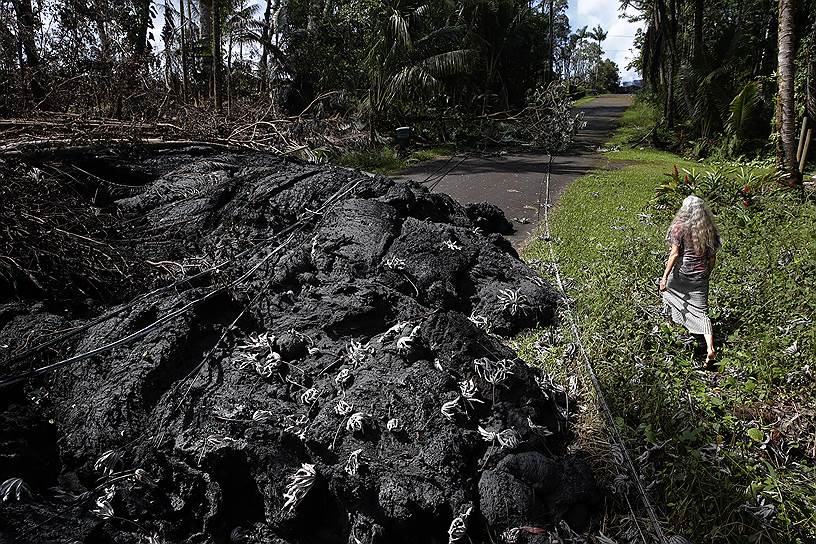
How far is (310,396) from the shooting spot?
10.2 ft

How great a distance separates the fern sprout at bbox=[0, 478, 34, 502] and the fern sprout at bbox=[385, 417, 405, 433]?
5.95 ft

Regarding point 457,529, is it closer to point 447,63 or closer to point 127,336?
point 127,336

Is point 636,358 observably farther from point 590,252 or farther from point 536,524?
point 590,252

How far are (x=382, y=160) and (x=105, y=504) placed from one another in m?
12.8

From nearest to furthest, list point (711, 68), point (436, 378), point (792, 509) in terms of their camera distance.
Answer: point (792, 509) < point (436, 378) < point (711, 68)

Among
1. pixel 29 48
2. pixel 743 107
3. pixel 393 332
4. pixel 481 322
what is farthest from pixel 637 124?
pixel 393 332

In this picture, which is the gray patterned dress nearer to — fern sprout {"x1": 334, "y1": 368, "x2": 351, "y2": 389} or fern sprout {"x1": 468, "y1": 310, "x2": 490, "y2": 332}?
fern sprout {"x1": 468, "y1": 310, "x2": 490, "y2": 332}

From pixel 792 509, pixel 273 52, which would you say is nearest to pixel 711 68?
pixel 273 52

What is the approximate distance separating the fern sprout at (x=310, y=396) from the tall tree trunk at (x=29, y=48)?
19.8 ft

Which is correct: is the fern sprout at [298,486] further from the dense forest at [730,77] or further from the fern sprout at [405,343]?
the dense forest at [730,77]

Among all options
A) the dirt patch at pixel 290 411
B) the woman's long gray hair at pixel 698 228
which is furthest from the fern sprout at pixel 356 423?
the woman's long gray hair at pixel 698 228

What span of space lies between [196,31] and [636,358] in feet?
58.1

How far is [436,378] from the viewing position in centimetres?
305

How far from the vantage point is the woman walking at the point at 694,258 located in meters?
4.18
